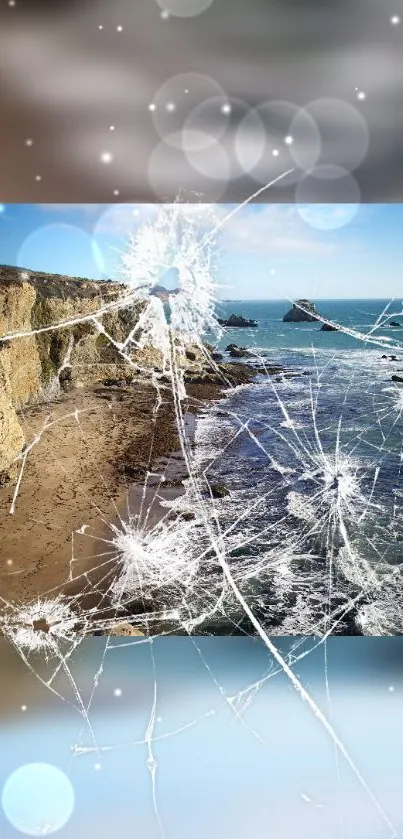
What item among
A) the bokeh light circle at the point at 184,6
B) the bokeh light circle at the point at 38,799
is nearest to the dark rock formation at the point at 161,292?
the bokeh light circle at the point at 184,6

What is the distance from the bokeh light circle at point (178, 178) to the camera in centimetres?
213

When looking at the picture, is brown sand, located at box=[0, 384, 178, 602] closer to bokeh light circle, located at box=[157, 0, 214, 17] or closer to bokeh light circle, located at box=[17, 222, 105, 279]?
bokeh light circle, located at box=[17, 222, 105, 279]

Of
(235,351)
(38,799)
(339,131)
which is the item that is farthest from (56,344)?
(38,799)

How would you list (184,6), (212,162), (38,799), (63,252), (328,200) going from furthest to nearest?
(63,252) → (328,200) → (212,162) → (38,799) → (184,6)

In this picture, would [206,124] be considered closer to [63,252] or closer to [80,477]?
[63,252]

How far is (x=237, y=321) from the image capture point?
237cm

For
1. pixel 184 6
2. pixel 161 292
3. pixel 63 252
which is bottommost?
pixel 161 292

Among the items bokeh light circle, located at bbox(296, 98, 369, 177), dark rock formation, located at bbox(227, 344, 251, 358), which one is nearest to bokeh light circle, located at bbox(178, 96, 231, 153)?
bokeh light circle, located at bbox(296, 98, 369, 177)

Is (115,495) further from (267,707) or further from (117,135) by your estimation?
(117,135)

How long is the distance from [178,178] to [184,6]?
0.79 meters

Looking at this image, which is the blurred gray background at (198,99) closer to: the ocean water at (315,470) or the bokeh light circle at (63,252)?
the bokeh light circle at (63,252)

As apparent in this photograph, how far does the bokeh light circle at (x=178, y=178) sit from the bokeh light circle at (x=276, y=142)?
13 centimetres

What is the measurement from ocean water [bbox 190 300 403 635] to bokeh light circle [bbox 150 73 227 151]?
0.63 metres

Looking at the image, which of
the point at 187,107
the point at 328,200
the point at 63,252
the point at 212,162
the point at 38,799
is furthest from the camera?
the point at 63,252
